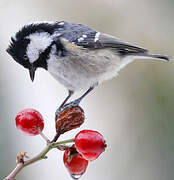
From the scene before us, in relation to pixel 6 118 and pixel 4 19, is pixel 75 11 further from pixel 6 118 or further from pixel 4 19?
pixel 6 118

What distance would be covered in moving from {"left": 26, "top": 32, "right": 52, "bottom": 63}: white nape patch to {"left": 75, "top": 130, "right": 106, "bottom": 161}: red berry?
1.36 feet

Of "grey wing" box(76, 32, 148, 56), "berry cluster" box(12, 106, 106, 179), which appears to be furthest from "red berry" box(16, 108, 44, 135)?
"grey wing" box(76, 32, 148, 56)

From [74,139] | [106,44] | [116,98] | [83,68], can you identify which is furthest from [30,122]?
[116,98]

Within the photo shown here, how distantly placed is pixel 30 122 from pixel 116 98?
1.63 m

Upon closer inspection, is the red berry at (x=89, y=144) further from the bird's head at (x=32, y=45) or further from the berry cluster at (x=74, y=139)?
the bird's head at (x=32, y=45)

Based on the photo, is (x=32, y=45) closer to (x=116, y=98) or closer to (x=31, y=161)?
(x=31, y=161)

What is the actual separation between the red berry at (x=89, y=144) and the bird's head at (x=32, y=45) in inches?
14.6

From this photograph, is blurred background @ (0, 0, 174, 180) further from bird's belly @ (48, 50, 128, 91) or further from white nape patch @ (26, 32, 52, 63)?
white nape patch @ (26, 32, 52, 63)

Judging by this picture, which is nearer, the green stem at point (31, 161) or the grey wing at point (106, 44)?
the green stem at point (31, 161)

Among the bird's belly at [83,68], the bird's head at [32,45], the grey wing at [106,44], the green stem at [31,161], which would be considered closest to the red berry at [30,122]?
the green stem at [31,161]

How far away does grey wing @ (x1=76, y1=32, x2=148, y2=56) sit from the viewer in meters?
1.26

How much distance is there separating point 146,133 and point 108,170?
0.36 metres

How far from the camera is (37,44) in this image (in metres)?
1.01

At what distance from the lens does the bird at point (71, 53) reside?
3.16 feet
